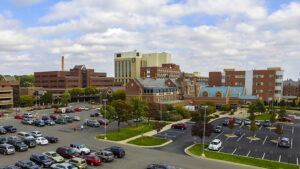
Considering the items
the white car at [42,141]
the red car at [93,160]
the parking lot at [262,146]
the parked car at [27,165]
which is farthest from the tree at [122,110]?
the parked car at [27,165]

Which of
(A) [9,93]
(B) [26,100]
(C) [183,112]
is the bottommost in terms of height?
(C) [183,112]

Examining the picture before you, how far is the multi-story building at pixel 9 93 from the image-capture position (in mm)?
91812

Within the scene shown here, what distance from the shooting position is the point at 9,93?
94500 millimetres

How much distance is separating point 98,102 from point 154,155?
88.0 meters

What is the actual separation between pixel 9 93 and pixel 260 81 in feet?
388

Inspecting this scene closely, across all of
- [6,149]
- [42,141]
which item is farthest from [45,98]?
[6,149]

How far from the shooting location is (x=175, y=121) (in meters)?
66.7

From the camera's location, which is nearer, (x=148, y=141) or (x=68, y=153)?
(x=68, y=153)

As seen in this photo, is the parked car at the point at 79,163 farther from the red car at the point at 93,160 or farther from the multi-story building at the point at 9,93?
the multi-story building at the point at 9,93

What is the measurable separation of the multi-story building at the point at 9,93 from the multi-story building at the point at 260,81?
10517 centimetres

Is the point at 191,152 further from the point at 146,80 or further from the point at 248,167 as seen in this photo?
the point at 146,80

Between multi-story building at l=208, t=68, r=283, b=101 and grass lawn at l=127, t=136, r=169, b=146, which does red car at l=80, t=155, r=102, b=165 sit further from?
multi-story building at l=208, t=68, r=283, b=101

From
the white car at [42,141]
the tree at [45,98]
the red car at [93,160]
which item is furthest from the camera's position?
the tree at [45,98]

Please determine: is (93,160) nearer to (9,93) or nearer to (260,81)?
(9,93)
